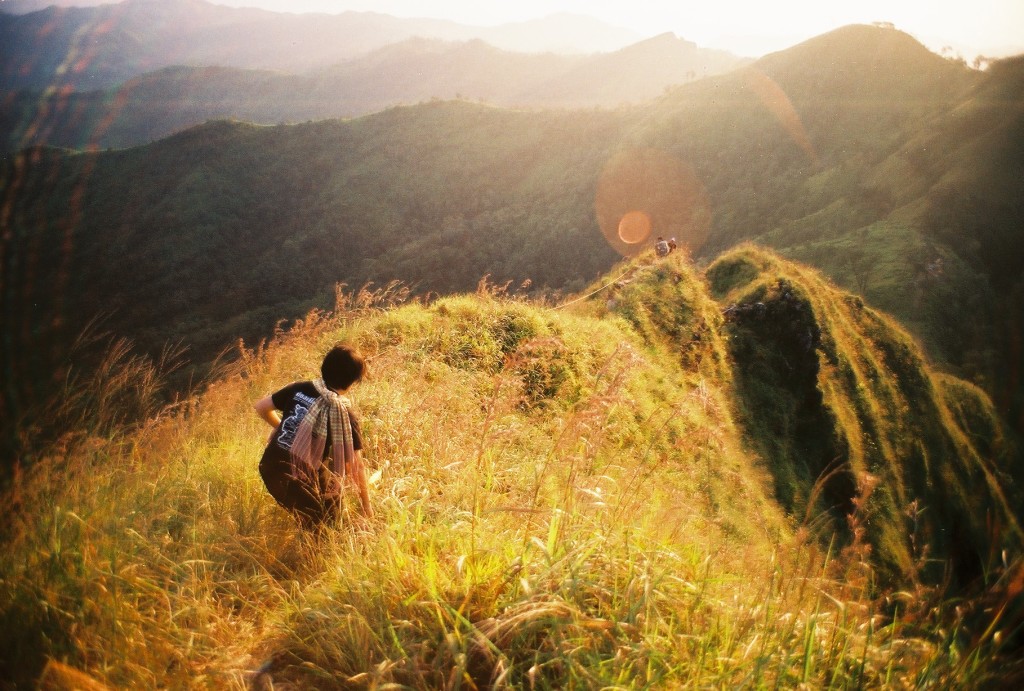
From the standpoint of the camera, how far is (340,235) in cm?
6512

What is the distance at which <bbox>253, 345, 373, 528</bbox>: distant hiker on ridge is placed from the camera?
2762 mm

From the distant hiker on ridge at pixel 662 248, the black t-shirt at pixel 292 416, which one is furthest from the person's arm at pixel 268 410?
the distant hiker on ridge at pixel 662 248

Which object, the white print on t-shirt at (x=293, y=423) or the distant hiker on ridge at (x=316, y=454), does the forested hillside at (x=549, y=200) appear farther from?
the white print on t-shirt at (x=293, y=423)

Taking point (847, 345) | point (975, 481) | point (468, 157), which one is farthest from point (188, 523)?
point (468, 157)

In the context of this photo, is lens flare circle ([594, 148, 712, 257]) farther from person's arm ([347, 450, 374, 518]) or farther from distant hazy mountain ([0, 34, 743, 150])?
distant hazy mountain ([0, 34, 743, 150])

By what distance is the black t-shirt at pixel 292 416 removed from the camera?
2869 millimetres

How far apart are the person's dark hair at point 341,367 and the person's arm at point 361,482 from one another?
50cm

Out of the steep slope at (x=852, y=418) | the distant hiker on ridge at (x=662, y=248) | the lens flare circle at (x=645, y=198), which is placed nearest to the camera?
the steep slope at (x=852, y=418)

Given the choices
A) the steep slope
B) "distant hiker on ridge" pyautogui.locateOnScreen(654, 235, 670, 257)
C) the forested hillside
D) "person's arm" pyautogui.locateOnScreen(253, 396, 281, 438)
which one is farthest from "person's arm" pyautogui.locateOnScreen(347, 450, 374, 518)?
the forested hillside

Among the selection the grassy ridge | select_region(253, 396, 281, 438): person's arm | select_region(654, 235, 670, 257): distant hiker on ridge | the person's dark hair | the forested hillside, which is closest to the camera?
the grassy ridge

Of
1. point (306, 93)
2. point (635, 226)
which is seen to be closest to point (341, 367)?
point (635, 226)

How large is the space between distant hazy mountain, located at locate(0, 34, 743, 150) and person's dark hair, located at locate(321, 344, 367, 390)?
150578 millimetres

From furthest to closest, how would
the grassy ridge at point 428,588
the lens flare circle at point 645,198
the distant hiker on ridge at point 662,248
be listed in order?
the lens flare circle at point 645,198 → the distant hiker on ridge at point 662,248 → the grassy ridge at point 428,588

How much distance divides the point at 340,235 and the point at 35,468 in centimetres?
6716
